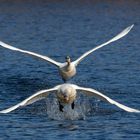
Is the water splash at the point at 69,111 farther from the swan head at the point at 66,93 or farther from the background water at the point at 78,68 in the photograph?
the swan head at the point at 66,93

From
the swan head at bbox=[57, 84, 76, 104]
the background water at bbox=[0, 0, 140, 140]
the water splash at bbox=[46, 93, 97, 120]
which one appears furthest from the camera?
the water splash at bbox=[46, 93, 97, 120]

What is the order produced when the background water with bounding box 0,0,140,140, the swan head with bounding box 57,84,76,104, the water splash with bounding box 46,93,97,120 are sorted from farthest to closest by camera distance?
1. the water splash with bounding box 46,93,97,120
2. the background water with bounding box 0,0,140,140
3. the swan head with bounding box 57,84,76,104

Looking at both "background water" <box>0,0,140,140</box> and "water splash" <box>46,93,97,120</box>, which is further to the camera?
"water splash" <box>46,93,97,120</box>

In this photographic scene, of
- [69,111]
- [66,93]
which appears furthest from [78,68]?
[66,93]

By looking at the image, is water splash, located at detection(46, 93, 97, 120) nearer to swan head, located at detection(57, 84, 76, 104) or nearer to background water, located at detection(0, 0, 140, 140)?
background water, located at detection(0, 0, 140, 140)

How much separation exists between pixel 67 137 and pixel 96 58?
19.6 m

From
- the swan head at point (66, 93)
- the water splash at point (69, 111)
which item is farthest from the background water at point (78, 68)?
the swan head at point (66, 93)

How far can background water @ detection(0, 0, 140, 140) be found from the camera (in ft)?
107

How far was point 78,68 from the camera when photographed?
4722 cm

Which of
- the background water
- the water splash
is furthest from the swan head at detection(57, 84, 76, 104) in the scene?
the water splash

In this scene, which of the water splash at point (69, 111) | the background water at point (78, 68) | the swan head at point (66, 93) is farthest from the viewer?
the water splash at point (69, 111)

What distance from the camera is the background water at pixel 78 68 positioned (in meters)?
32.7

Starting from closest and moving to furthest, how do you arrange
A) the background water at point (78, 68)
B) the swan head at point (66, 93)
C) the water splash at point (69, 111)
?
the swan head at point (66, 93) < the background water at point (78, 68) < the water splash at point (69, 111)

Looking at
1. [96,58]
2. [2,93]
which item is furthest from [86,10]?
[2,93]
